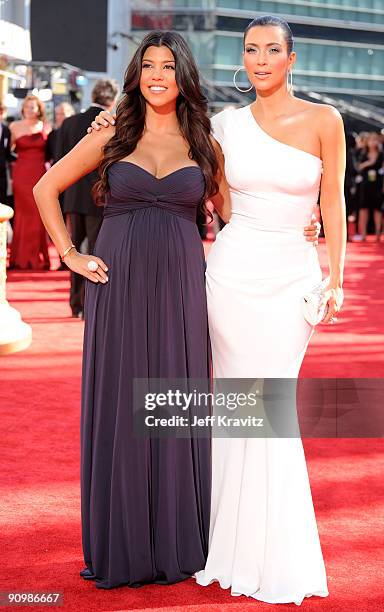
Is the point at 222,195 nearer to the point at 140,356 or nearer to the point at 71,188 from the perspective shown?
the point at 140,356

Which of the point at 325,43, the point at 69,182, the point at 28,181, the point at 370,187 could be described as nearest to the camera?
the point at 69,182

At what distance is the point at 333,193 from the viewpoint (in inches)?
140

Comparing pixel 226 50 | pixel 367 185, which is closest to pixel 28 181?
pixel 367 185

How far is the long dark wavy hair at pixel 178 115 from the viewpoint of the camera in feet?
11.6

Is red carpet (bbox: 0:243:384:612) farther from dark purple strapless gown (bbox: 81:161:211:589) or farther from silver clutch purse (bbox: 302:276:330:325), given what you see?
silver clutch purse (bbox: 302:276:330:325)

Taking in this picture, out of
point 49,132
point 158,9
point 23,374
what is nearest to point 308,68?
point 158,9

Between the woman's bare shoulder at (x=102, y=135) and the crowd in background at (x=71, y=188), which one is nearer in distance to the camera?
the woman's bare shoulder at (x=102, y=135)

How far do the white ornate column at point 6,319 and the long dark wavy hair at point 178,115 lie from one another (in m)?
4.07

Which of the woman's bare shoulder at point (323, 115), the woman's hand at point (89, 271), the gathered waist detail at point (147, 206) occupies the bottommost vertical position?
the woman's hand at point (89, 271)

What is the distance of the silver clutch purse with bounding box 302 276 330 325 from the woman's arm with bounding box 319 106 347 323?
0.08 feet

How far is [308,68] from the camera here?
72438 mm

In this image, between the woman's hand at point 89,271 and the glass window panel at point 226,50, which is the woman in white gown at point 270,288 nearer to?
the woman's hand at point 89,271

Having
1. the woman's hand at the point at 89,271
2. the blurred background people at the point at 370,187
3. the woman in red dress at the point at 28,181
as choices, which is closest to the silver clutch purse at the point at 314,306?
the woman's hand at the point at 89,271

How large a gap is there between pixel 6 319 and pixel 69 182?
413 cm
